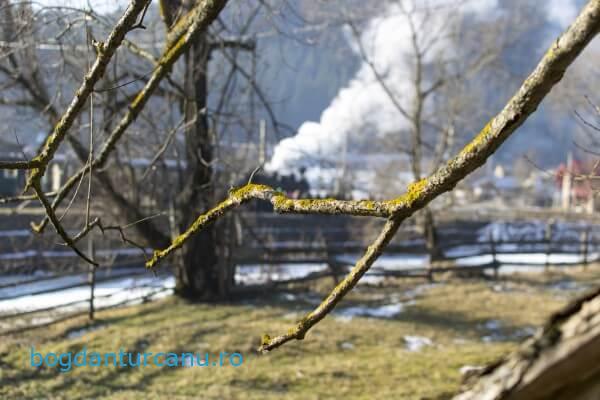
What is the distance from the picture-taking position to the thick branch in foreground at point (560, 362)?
0.89 m

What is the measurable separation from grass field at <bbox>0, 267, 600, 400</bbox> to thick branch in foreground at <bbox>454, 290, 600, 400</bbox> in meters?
3.72

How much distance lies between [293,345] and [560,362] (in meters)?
7.72

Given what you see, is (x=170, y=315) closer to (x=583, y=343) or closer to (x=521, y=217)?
(x=583, y=343)

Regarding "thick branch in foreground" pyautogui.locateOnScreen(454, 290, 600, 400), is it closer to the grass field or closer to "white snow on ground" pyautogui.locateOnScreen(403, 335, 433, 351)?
the grass field

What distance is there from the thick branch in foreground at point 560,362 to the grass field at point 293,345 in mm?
3725

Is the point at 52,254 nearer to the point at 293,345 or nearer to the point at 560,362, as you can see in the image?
the point at 293,345

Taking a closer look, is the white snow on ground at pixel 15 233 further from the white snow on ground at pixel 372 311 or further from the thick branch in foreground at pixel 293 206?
the thick branch in foreground at pixel 293 206

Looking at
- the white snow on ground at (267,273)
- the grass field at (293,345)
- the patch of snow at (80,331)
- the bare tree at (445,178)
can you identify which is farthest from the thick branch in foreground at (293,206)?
the white snow on ground at (267,273)

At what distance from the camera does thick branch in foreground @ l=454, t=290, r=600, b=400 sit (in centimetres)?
89

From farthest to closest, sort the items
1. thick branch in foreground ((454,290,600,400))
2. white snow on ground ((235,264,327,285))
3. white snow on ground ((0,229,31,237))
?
white snow on ground ((0,229,31,237)), white snow on ground ((235,264,327,285)), thick branch in foreground ((454,290,600,400))

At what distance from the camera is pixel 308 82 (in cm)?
3919

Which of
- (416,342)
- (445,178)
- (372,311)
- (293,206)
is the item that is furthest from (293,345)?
(445,178)

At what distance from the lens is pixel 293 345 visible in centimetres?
839

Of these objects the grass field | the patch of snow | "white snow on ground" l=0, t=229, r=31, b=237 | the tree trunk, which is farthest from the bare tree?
"white snow on ground" l=0, t=229, r=31, b=237
